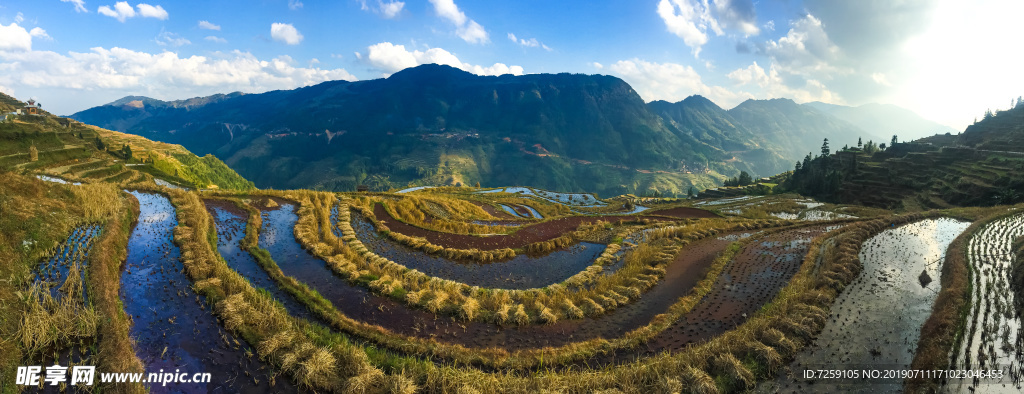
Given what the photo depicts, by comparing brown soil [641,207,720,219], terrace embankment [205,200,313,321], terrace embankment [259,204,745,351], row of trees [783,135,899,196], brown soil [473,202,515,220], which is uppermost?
row of trees [783,135,899,196]

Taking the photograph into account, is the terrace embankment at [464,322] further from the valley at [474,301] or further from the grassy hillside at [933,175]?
the grassy hillside at [933,175]

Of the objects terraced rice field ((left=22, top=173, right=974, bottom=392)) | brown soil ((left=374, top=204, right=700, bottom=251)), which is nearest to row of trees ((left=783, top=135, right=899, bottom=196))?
terraced rice field ((left=22, top=173, right=974, bottom=392))

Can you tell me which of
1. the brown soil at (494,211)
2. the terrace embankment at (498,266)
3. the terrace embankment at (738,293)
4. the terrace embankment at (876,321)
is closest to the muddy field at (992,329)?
the terrace embankment at (876,321)

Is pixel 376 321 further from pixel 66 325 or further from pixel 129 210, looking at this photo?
pixel 129 210

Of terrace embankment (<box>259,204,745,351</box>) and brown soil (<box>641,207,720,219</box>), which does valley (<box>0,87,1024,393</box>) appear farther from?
brown soil (<box>641,207,720,219</box>)

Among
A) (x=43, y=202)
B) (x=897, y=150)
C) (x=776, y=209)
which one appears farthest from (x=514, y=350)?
(x=897, y=150)

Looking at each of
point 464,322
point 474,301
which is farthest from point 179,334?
point 474,301
